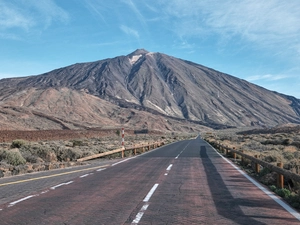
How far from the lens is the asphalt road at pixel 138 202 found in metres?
7.38

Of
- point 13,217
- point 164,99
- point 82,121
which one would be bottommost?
point 13,217

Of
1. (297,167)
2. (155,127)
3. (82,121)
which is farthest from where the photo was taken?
(155,127)

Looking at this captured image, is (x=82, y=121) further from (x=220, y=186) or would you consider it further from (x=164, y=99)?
(x=220, y=186)

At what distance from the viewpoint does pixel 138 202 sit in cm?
908

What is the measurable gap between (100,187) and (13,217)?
14.3ft

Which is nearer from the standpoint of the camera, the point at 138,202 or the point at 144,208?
the point at 144,208

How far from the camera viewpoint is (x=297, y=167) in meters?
14.9

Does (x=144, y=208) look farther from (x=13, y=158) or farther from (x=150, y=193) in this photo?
(x=13, y=158)

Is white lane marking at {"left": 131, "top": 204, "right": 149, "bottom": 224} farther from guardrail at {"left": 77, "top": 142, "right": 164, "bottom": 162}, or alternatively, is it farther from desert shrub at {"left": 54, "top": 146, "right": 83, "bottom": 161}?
desert shrub at {"left": 54, "top": 146, "right": 83, "bottom": 161}

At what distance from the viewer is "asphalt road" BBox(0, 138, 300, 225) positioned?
24.2 feet

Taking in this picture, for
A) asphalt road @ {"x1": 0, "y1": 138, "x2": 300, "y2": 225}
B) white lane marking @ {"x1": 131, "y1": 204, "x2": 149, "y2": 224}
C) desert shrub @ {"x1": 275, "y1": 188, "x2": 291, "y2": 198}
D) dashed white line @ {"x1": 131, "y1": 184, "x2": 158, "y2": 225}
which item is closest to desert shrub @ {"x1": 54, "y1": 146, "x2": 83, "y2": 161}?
asphalt road @ {"x1": 0, "y1": 138, "x2": 300, "y2": 225}

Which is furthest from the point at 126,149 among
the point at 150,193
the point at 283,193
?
the point at 283,193

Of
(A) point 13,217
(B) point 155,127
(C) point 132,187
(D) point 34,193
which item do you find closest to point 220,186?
(C) point 132,187

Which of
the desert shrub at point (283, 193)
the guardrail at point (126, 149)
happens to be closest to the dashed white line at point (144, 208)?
the desert shrub at point (283, 193)
